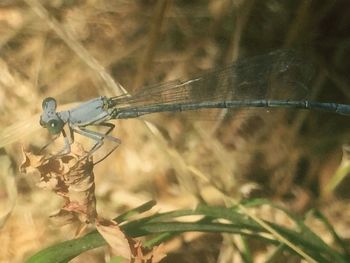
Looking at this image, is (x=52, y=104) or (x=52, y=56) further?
(x=52, y=56)

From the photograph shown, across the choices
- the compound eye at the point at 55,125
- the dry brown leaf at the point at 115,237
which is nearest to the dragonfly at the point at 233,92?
the compound eye at the point at 55,125

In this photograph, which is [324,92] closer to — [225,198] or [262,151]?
[262,151]

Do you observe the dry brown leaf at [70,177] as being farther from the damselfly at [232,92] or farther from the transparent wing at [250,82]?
the transparent wing at [250,82]

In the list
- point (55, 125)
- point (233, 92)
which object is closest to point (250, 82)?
point (233, 92)

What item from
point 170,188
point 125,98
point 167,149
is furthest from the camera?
point 170,188

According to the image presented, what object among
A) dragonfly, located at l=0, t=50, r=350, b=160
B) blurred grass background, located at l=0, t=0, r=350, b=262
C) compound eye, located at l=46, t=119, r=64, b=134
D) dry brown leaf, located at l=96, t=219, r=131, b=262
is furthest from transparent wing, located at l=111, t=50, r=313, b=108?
dry brown leaf, located at l=96, t=219, r=131, b=262

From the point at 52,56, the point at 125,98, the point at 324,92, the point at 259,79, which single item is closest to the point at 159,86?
the point at 125,98
